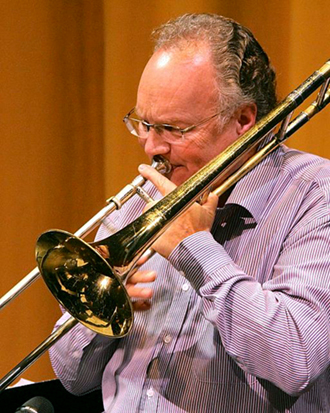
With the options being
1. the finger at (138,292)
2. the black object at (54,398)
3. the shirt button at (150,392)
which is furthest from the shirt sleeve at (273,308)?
the black object at (54,398)

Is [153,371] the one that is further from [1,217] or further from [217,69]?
[1,217]

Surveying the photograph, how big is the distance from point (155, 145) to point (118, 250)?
1.11 ft

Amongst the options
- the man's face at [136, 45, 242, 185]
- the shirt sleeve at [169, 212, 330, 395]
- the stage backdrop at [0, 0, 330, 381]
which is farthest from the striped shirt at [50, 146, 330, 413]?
the stage backdrop at [0, 0, 330, 381]

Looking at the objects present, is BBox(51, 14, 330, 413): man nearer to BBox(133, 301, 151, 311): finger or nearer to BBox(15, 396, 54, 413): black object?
BBox(133, 301, 151, 311): finger

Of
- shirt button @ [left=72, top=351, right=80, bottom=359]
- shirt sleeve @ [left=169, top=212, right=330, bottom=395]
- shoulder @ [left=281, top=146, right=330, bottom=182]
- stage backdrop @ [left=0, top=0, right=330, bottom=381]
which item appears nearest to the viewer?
shirt sleeve @ [left=169, top=212, right=330, bottom=395]

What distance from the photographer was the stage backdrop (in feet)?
7.38

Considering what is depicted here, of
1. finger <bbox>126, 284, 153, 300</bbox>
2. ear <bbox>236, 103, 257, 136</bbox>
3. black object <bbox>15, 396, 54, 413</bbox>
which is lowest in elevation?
black object <bbox>15, 396, 54, 413</bbox>

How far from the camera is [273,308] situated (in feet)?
3.73

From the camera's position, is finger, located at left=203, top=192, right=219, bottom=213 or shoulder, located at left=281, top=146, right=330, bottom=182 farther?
shoulder, located at left=281, top=146, right=330, bottom=182

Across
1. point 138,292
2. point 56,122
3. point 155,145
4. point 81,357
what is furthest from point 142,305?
point 56,122

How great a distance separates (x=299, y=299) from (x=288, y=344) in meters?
0.08

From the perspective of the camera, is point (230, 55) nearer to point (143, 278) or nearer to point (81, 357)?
point (143, 278)

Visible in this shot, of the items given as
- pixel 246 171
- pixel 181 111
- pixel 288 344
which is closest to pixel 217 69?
pixel 181 111

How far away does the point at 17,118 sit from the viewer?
2.33 m
